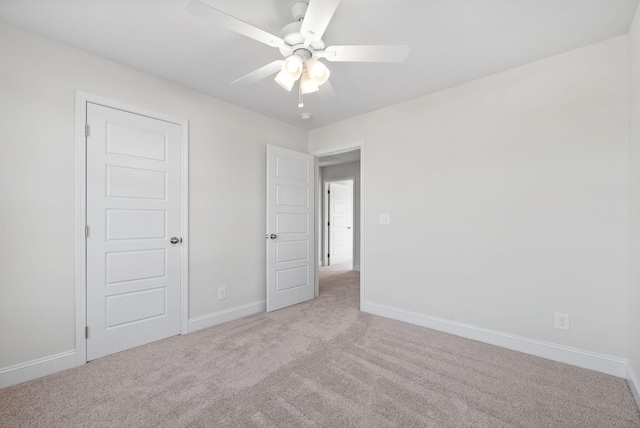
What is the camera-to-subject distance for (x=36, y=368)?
6.52 feet

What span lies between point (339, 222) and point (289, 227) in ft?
11.9

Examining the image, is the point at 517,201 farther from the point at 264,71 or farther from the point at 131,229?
the point at 131,229

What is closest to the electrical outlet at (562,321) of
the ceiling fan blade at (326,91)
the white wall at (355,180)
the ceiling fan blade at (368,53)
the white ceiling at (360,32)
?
the white ceiling at (360,32)

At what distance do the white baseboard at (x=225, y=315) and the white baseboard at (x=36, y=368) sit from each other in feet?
3.05

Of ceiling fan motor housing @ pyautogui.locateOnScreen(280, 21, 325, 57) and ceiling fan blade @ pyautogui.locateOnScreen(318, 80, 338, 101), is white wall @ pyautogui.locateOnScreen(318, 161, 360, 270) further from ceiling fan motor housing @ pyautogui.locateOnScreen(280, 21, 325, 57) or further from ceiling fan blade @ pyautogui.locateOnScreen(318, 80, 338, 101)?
ceiling fan motor housing @ pyautogui.locateOnScreen(280, 21, 325, 57)

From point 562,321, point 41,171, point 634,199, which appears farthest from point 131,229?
point 634,199

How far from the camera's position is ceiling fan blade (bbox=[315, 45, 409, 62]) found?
1584 mm

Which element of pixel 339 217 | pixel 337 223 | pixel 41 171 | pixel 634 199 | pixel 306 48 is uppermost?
pixel 306 48

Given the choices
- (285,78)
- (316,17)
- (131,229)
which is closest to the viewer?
(316,17)

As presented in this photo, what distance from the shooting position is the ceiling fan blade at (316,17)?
1309 millimetres

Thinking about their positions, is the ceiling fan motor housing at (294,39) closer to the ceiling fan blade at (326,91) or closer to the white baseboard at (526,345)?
the ceiling fan blade at (326,91)

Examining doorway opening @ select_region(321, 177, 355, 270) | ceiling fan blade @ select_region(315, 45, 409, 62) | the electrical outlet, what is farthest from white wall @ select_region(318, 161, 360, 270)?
ceiling fan blade @ select_region(315, 45, 409, 62)

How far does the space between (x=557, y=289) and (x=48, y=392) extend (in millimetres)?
3785

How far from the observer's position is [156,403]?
171cm
